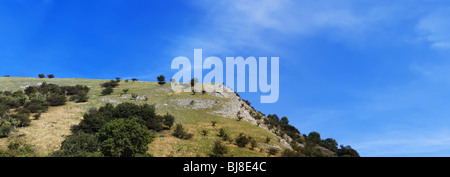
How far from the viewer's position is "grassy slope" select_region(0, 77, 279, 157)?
37125 mm

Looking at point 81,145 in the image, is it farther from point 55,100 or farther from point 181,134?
point 55,100

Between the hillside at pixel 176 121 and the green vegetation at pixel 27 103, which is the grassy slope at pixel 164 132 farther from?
the green vegetation at pixel 27 103

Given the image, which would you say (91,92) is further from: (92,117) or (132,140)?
(132,140)

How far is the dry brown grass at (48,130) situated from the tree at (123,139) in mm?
11243

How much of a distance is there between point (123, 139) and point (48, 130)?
23.9 meters

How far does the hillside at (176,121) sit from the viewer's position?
37.5m

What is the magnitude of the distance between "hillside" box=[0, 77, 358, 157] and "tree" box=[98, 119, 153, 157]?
4.41 metres

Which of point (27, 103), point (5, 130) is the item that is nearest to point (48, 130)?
point (5, 130)

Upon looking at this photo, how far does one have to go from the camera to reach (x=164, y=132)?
45219 mm

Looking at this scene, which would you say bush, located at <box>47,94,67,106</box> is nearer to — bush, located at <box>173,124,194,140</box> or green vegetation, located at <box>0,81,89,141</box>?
green vegetation, located at <box>0,81,89,141</box>

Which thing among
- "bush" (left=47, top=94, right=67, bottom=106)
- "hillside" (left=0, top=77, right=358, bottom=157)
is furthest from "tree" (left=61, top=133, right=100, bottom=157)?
"bush" (left=47, top=94, right=67, bottom=106)

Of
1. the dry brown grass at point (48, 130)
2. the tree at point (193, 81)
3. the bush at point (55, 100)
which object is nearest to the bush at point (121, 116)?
the dry brown grass at point (48, 130)
